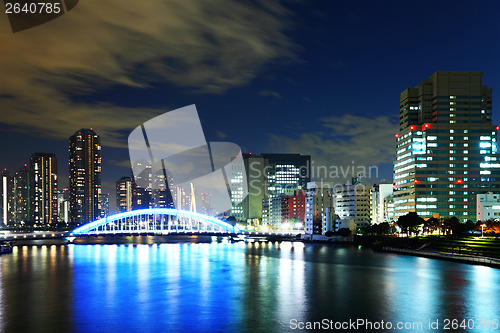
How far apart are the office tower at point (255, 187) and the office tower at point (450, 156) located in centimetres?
8739

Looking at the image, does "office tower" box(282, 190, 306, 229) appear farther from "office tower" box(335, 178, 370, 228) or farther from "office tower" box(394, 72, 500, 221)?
"office tower" box(394, 72, 500, 221)

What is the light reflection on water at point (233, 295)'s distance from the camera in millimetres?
27141

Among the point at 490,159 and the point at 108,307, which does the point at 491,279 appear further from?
the point at 490,159

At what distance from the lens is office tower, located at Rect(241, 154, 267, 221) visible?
620 feet

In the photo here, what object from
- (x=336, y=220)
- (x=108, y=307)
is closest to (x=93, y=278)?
(x=108, y=307)

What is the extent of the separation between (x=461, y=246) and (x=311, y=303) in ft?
129

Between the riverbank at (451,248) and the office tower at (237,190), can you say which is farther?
the office tower at (237,190)

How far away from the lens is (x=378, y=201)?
122438mm

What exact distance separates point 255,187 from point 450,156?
100 meters

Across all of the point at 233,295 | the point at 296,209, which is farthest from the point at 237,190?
the point at 233,295

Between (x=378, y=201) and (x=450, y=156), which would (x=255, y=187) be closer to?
(x=378, y=201)

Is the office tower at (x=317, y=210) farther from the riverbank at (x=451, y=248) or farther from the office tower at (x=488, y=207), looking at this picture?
the office tower at (x=488, y=207)

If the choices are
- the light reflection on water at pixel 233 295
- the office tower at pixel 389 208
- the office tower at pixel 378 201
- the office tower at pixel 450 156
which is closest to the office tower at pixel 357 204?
the office tower at pixel 378 201

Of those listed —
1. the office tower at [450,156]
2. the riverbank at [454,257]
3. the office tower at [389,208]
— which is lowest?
the riverbank at [454,257]
